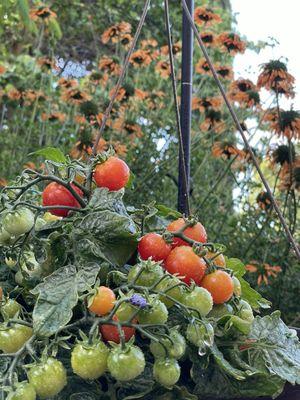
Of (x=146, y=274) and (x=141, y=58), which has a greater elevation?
(x=141, y=58)

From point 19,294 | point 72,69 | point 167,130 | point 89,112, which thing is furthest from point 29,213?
point 72,69

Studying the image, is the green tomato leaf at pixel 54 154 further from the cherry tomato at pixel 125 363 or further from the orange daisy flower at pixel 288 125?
the orange daisy flower at pixel 288 125

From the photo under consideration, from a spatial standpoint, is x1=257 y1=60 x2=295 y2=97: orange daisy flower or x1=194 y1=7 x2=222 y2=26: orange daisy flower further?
x1=194 y1=7 x2=222 y2=26: orange daisy flower

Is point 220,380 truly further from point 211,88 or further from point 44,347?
point 211,88

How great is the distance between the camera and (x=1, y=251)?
0.71 m

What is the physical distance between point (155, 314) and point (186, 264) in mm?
80

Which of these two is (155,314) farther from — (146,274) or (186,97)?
(186,97)

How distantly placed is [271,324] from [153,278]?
0.16m

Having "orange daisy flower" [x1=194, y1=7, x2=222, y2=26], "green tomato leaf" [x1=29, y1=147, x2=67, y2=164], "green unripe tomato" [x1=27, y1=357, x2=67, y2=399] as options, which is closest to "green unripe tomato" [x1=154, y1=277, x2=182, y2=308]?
"green unripe tomato" [x1=27, y1=357, x2=67, y2=399]

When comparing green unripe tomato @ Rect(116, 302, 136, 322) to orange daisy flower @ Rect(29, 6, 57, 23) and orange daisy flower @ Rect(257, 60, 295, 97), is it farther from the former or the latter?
orange daisy flower @ Rect(29, 6, 57, 23)

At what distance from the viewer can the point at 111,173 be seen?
682mm

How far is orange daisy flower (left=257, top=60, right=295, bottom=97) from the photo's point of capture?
212cm

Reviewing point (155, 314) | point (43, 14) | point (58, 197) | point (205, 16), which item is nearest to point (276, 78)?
point (205, 16)

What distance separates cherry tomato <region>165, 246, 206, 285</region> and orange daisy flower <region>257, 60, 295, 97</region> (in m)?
1.58
